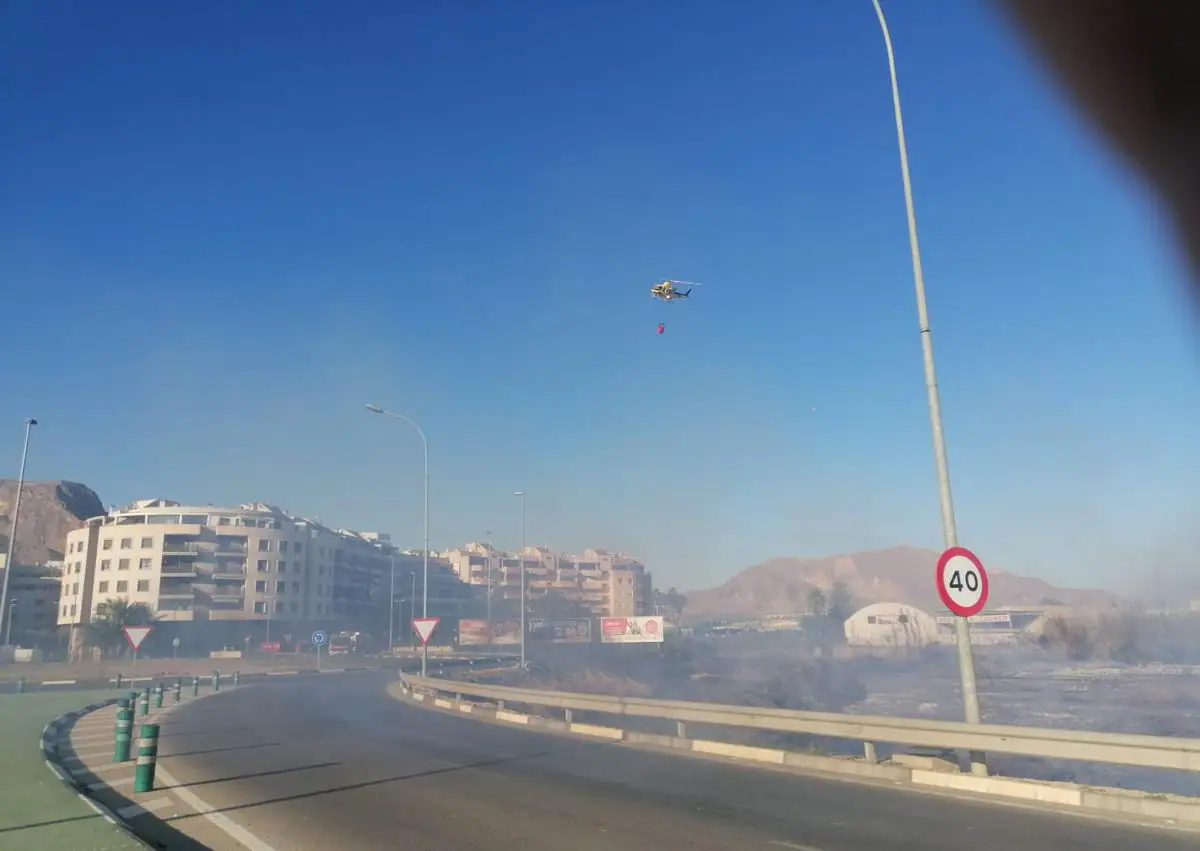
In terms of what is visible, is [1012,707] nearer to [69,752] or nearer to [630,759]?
[630,759]

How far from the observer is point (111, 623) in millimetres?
87312

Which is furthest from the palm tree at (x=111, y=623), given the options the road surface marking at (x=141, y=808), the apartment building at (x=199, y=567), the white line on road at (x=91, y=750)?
the road surface marking at (x=141, y=808)

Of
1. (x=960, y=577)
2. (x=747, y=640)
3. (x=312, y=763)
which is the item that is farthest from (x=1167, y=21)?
(x=747, y=640)

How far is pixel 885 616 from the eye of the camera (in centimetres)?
11450

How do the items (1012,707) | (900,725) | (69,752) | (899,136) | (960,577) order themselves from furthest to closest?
1. (1012,707)
2. (69,752)
3. (899,136)
4. (900,725)
5. (960,577)

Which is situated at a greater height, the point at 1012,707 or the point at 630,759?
the point at 630,759

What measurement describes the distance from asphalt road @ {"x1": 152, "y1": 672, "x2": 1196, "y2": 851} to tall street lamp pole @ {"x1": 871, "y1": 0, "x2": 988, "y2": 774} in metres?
1.44

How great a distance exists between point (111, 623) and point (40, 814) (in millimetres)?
91890

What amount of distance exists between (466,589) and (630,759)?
141891 millimetres

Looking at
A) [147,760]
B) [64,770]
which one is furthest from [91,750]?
[147,760]

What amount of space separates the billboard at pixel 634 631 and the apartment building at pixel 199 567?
6361cm

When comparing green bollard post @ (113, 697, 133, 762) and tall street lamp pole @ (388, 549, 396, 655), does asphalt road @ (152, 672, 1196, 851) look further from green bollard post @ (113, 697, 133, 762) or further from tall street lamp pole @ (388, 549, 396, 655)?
tall street lamp pole @ (388, 549, 396, 655)

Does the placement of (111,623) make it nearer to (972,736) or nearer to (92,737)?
(92,737)

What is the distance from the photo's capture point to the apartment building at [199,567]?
3910 inches
